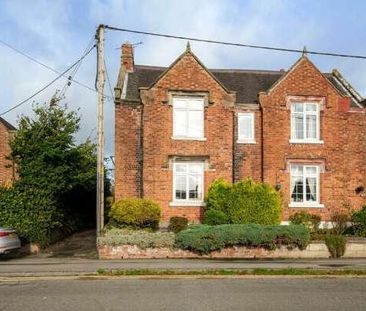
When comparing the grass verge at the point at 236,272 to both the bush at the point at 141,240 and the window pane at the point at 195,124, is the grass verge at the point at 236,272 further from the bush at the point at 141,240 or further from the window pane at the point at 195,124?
the window pane at the point at 195,124

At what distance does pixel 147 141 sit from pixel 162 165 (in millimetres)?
1304

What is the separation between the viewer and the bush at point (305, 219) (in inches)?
1069

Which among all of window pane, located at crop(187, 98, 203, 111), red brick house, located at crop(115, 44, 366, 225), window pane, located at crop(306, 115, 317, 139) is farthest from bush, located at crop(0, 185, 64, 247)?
window pane, located at crop(306, 115, 317, 139)

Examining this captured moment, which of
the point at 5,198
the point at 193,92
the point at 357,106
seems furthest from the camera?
the point at 357,106

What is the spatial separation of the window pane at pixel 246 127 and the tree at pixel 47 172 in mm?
7628

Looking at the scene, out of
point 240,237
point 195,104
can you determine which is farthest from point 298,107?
point 240,237

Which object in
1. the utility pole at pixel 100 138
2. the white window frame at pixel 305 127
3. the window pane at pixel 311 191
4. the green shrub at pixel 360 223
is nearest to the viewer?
the utility pole at pixel 100 138

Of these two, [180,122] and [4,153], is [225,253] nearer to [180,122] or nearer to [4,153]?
[180,122]

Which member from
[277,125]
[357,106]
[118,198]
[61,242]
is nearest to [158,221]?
[118,198]

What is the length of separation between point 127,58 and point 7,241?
13372 mm

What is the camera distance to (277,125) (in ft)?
94.1

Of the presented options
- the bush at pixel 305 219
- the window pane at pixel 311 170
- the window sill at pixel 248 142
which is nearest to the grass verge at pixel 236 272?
the bush at pixel 305 219

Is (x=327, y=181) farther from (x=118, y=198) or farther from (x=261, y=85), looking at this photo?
(x=118, y=198)

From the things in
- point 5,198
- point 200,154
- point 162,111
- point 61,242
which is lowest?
point 61,242
